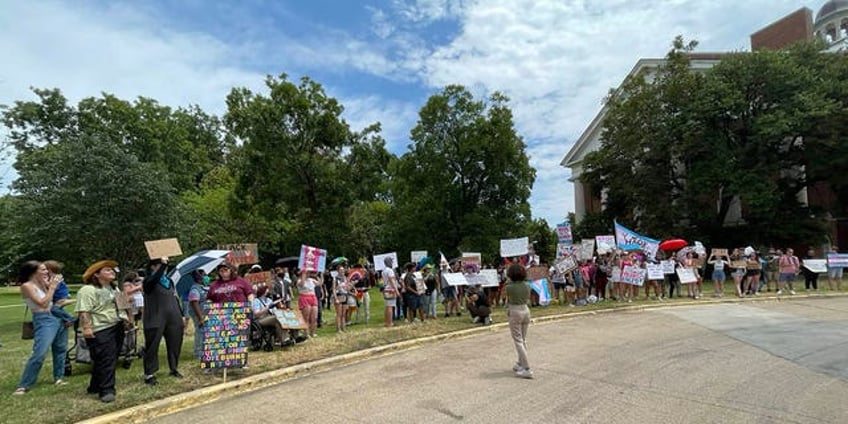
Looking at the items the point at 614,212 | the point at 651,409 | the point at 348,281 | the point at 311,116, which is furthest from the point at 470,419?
the point at 614,212

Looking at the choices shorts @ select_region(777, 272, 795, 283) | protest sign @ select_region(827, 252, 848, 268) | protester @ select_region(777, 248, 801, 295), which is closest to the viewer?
protester @ select_region(777, 248, 801, 295)

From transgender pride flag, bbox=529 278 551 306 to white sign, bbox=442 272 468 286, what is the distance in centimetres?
257

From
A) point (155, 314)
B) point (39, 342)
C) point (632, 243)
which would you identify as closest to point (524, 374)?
point (155, 314)

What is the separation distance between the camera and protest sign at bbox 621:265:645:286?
58.0ft

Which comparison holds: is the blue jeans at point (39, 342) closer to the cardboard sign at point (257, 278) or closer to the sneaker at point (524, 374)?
the cardboard sign at point (257, 278)

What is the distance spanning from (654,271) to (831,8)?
6191 centimetres

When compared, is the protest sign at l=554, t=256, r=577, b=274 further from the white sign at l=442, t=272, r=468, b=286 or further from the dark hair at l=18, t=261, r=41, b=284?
the dark hair at l=18, t=261, r=41, b=284

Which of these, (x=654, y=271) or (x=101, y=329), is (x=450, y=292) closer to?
(x=654, y=271)

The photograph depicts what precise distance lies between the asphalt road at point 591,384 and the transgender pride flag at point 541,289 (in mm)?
4670

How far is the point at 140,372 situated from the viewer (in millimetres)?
8438

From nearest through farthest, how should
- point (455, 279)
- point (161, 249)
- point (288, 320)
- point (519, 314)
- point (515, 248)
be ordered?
point (161, 249) < point (519, 314) < point (288, 320) < point (455, 279) < point (515, 248)

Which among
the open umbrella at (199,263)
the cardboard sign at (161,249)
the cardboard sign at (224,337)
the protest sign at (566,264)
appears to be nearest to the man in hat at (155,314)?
the cardboard sign at (161,249)

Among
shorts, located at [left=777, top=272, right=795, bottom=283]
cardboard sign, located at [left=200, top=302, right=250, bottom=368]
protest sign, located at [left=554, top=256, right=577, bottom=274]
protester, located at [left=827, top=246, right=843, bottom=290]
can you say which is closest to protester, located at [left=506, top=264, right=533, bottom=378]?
cardboard sign, located at [left=200, top=302, right=250, bottom=368]

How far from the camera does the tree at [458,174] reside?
37.9m
